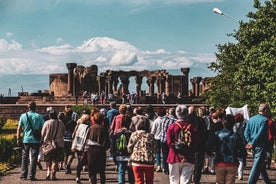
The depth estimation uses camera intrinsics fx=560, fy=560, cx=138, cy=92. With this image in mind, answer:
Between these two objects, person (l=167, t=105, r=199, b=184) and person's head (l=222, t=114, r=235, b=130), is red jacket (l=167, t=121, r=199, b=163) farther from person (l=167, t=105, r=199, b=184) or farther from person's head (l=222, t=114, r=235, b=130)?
person's head (l=222, t=114, r=235, b=130)

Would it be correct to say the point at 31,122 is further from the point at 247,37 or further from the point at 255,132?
the point at 247,37

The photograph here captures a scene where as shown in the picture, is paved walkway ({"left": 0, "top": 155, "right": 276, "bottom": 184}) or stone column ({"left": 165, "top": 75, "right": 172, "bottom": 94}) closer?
paved walkway ({"left": 0, "top": 155, "right": 276, "bottom": 184})

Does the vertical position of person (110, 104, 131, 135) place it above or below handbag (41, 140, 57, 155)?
above

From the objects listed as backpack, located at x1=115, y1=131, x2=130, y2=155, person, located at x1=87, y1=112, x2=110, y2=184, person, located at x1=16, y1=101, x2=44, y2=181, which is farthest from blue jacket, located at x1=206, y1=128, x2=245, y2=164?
person, located at x1=16, y1=101, x2=44, y2=181

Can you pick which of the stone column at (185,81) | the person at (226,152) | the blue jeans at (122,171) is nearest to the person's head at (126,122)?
the blue jeans at (122,171)

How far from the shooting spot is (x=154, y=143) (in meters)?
10.4

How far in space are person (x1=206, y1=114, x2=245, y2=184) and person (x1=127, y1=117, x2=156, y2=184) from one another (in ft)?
3.67

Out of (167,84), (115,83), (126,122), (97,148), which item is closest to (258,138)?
(126,122)

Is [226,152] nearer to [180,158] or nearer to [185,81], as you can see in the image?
[180,158]

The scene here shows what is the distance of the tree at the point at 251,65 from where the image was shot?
82.2 feet

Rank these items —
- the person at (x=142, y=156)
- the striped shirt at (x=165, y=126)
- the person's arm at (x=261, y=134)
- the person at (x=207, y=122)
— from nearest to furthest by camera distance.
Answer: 1. the person at (x=142, y=156)
2. the person's arm at (x=261, y=134)
3. the person at (x=207, y=122)
4. the striped shirt at (x=165, y=126)

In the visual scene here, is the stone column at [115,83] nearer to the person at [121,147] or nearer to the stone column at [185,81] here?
the stone column at [185,81]

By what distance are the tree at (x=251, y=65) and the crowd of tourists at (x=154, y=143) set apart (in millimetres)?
10040

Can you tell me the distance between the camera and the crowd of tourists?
31.2ft
